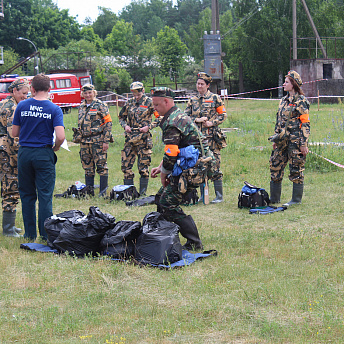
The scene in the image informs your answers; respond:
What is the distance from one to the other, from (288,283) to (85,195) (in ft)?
18.4

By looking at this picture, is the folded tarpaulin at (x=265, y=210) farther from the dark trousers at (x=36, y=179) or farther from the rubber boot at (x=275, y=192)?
the dark trousers at (x=36, y=179)

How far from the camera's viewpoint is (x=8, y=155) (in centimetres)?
653

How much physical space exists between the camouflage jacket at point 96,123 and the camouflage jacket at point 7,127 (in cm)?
256

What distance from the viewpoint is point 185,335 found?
3629mm

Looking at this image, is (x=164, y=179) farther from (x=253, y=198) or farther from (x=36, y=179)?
(x=253, y=198)

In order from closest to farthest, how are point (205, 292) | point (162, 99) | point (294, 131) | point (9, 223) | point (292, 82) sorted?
point (205, 292)
point (162, 99)
point (9, 223)
point (292, 82)
point (294, 131)

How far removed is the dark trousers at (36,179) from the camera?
18.9 ft

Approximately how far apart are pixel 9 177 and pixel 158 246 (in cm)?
261

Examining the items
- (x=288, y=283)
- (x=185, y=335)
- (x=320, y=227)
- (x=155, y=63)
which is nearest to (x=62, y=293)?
(x=185, y=335)

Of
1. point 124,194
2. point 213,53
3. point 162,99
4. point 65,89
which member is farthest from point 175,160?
point 65,89

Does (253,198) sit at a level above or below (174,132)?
below

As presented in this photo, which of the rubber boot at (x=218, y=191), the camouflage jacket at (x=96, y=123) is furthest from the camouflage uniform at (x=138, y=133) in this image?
the rubber boot at (x=218, y=191)

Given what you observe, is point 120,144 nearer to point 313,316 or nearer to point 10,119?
point 10,119

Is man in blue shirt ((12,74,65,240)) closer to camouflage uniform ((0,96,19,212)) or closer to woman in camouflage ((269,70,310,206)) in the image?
camouflage uniform ((0,96,19,212))
